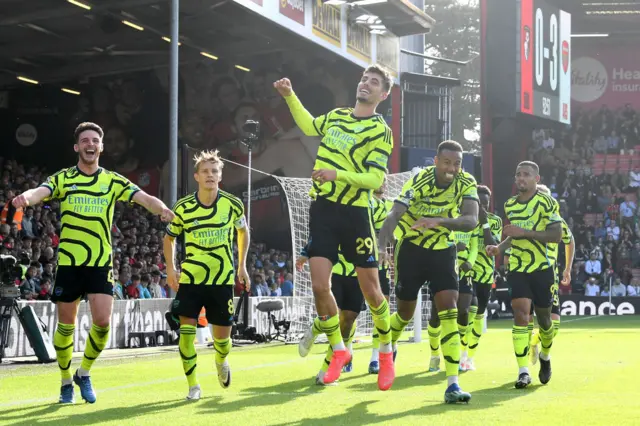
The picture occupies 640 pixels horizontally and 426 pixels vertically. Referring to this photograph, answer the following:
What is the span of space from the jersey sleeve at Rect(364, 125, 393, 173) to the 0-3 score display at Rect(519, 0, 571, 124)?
30.1 m

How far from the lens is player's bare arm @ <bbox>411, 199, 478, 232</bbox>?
8.85 meters

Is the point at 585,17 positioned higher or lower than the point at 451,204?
higher

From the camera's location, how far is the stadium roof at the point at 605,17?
1734 inches

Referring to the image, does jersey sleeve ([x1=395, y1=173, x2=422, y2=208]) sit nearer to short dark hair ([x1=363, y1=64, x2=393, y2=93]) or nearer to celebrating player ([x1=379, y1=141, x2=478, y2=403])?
celebrating player ([x1=379, y1=141, x2=478, y2=403])

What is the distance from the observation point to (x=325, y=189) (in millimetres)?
8953

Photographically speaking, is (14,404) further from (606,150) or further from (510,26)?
(606,150)

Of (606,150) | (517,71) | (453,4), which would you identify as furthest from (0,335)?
(453,4)

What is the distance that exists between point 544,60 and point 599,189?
18.4 ft

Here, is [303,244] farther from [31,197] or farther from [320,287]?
[31,197]

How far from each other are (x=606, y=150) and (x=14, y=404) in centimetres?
3813

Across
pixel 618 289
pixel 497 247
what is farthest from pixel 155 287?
pixel 618 289

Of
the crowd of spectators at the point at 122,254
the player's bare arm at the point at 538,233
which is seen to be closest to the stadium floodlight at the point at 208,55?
the crowd of spectators at the point at 122,254

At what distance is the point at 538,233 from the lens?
10.6 meters

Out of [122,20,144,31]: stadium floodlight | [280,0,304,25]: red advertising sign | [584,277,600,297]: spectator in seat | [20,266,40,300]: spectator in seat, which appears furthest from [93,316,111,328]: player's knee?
[584,277,600,297]: spectator in seat
